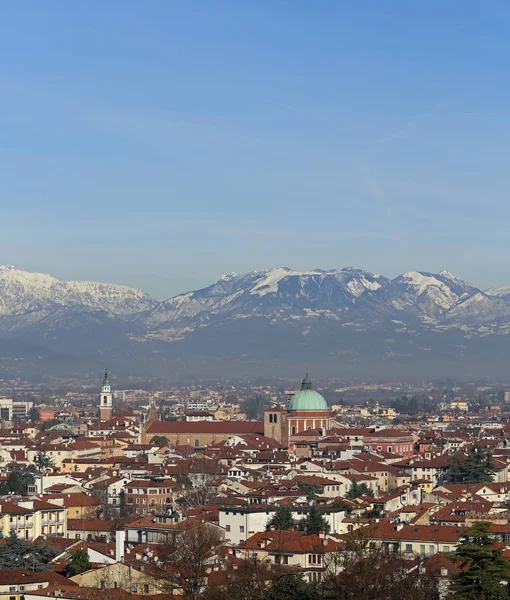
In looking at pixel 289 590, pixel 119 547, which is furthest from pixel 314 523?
pixel 289 590

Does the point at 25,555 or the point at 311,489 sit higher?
the point at 311,489

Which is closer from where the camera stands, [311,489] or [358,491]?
[311,489]

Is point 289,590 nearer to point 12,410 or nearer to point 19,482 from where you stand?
point 19,482

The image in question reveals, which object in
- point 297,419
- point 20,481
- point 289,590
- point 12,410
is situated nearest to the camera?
point 289,590

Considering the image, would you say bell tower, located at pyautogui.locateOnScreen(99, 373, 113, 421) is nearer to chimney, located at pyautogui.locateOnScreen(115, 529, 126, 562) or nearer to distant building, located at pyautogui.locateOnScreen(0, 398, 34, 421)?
distant building, located at pyautogui.locateOnScreen(0, 398, 34, 421)

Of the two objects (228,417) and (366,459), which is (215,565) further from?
(228,417)

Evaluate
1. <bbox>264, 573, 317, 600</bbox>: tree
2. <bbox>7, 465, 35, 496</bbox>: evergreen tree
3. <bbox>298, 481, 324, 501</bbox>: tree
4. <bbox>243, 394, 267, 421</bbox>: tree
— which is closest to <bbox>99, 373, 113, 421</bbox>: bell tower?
<bbox>243, 394, 267, 421</bbox>: tree

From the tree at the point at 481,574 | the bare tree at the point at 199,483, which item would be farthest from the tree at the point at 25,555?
the tree at the point at 481,574

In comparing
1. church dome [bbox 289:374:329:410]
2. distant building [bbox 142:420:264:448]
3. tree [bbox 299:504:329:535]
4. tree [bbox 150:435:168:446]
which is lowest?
tree [bbox 299:504:329:535]
